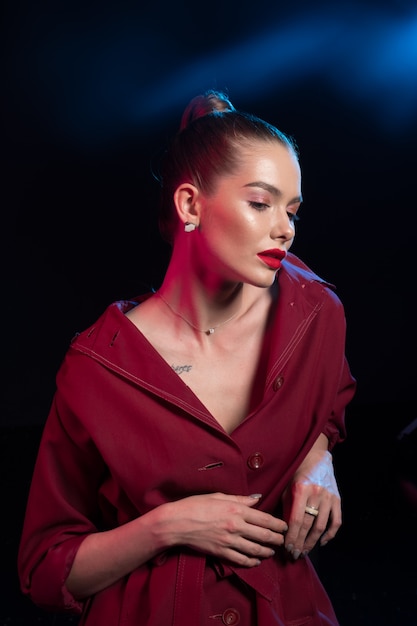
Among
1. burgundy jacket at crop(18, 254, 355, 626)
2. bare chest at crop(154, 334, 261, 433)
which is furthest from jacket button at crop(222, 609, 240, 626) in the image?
bare chest at crop(154, 334, 261, 433)

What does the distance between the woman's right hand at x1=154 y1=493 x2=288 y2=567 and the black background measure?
187cm

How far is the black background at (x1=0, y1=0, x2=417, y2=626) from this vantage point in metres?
2.98

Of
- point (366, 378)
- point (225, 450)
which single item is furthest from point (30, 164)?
point (225, 450)

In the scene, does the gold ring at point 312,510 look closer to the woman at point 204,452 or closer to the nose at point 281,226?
the woman at point 204,452

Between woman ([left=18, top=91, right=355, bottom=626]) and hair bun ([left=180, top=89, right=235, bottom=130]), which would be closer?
woman ([left=18, top=91, right=355, bottom=626])

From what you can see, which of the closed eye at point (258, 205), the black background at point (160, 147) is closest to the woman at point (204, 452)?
the closed eye at point (258, 205)

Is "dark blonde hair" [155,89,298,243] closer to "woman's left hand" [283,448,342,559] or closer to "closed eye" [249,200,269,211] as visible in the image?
"closed eye" [249,200,269,211]

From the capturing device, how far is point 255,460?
98 cm

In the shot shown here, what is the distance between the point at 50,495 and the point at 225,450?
0.25 m

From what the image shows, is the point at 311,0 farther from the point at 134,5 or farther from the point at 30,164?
the point at 30,164

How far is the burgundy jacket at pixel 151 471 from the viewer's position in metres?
0.96

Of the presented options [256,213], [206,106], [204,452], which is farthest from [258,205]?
[204,452]

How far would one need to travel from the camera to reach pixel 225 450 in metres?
0.96

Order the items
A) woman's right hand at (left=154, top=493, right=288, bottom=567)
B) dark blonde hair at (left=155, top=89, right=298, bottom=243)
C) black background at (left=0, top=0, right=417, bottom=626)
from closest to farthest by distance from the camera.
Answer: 1. woman's right hand at (left=154, top=493, right=288, bottom=567)
2. dark blonde hair at (left=155, top=89, right=298, bottom=243)
3. black background at (left=0, top=0, right=417, bottom=626)
